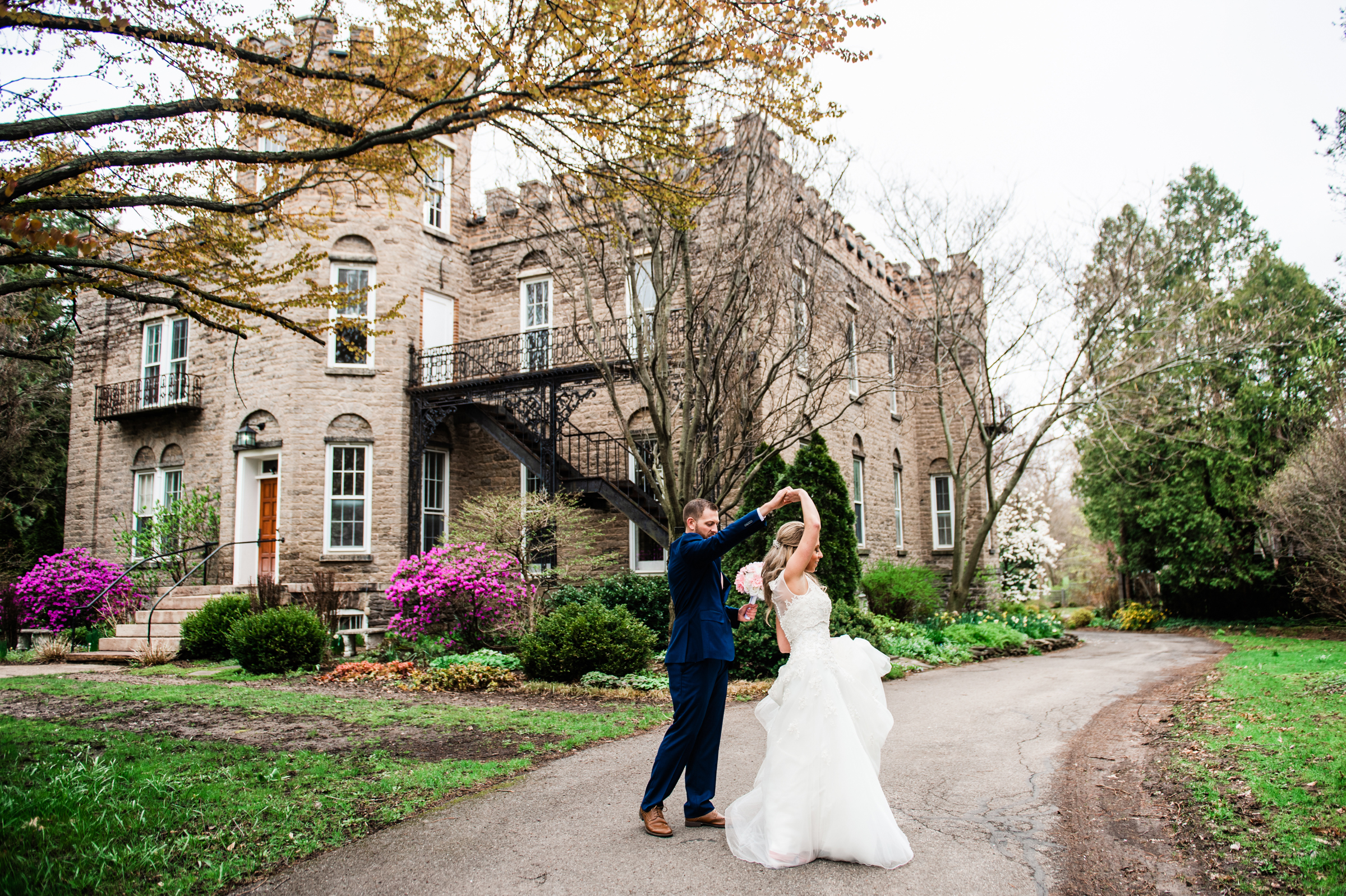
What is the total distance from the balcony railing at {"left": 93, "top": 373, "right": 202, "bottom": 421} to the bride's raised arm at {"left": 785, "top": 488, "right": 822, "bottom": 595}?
58.4 feet

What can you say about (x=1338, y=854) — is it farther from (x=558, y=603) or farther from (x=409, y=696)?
(x=558, y=603)

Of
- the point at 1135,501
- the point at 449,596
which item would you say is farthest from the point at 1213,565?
the point at 449,596

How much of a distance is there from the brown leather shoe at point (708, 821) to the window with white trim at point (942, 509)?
1975cm

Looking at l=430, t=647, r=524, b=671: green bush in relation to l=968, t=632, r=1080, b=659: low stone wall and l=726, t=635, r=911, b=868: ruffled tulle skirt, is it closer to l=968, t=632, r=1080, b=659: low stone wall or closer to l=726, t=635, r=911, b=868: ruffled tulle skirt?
l=726, t=635, r=911, b=868: ruffled tulle skirt

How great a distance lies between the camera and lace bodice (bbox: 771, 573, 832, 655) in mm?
4828

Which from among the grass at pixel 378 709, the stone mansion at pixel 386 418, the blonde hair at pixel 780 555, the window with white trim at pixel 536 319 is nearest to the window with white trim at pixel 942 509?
the stone mansion at pixel 386 418

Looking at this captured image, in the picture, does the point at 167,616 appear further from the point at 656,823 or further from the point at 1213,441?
the point at 1213,441

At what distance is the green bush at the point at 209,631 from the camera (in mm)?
14180

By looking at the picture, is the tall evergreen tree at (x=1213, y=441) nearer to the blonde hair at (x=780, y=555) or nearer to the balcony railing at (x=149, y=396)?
the blonde hair at (x=780, y=555)

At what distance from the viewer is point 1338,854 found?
13.4ft

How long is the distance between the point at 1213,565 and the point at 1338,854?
2019 centimetres

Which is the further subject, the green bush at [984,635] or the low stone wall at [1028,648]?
the green bush at [984,635]

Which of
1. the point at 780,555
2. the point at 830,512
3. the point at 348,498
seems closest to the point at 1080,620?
the point at 830,512

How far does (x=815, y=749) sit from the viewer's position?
4348 mm
